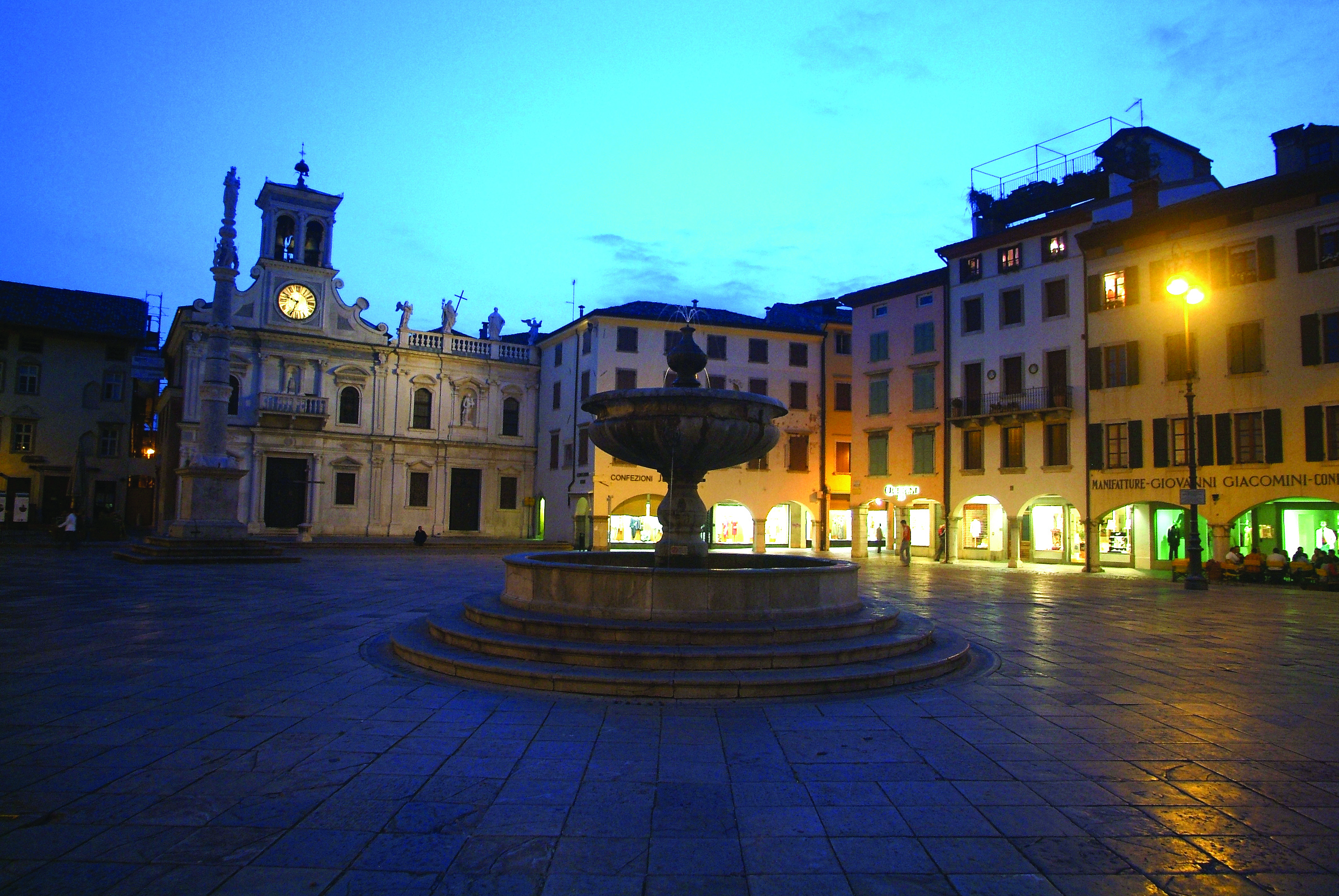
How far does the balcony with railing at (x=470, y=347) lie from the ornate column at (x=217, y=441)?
17.8 metres

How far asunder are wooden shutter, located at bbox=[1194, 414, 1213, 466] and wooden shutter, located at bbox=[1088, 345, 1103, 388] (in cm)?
345

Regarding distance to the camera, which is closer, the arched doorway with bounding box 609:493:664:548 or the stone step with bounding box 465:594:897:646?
the stone step with bounding box 465:594:897:646

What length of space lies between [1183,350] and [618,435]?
23.5 metres

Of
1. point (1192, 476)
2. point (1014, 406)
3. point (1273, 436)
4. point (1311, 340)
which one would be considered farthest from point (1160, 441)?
point (1192, 476)

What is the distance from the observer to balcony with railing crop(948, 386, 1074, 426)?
29.1m

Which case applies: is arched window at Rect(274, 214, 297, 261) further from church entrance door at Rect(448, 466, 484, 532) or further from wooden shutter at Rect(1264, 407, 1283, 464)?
wooden shutter at Rect(1264, 407, 1283, 464)

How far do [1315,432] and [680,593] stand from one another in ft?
76.9

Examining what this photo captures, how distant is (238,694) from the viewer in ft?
21.4

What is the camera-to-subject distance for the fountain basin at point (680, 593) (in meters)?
8.09

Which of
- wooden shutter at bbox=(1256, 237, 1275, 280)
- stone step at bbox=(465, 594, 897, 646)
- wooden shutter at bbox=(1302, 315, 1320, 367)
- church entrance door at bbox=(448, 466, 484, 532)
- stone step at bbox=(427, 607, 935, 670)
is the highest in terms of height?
wooden shutter at bbox=(1256, 237, 1275, 280)

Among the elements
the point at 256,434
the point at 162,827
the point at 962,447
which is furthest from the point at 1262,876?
the point at 256,434

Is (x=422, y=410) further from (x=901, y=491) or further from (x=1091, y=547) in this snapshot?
(x=1091, y=547)

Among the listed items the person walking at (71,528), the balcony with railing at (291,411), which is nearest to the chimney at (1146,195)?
the balcony with railing at (291,411)

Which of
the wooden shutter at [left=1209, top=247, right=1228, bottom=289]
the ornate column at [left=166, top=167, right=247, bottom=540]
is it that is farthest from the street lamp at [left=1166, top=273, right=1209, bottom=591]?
the ornate column at [left=166, top=167, right=247, bottom=540]
